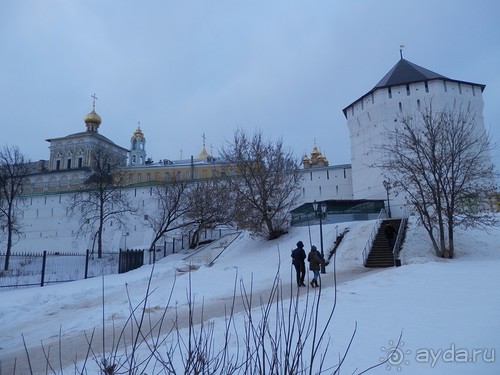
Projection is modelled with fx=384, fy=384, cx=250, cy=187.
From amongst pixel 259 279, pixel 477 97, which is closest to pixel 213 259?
pixel 259 279

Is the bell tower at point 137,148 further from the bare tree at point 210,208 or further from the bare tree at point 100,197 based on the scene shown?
the bare tree at point 210,208

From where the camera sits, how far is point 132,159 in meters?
70.7

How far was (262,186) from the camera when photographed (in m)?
22.9

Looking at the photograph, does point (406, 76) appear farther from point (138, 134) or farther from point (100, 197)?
point (138, 134)

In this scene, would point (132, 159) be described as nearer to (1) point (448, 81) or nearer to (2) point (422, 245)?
(1) point (448, 81)

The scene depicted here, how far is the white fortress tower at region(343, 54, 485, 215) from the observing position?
3650 cm

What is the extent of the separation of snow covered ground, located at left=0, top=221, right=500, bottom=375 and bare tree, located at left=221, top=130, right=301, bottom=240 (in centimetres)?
547

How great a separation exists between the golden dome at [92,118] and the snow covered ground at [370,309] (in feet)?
174

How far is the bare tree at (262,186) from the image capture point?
22.9 meters

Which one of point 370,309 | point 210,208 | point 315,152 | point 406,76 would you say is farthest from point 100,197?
point 315,152

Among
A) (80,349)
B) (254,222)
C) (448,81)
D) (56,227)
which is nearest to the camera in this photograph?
(80,349)

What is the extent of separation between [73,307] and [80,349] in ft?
17.7

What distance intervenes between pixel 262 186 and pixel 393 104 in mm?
21198

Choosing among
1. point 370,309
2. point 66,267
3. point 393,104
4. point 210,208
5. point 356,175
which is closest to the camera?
point 370,309
